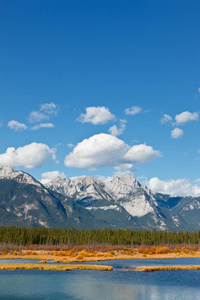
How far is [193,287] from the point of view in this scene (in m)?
70.8

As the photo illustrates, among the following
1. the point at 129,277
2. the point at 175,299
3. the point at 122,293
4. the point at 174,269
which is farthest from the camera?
the point at 174,269

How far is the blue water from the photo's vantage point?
2351 inches

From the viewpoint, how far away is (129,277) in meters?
83.2

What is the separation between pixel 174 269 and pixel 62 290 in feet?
162

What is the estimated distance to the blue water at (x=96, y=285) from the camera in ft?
196

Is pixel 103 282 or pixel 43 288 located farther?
pixel 103 282

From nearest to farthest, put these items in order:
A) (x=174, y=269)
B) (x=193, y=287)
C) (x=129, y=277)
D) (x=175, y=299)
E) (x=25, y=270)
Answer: (x=175, y=299)
(x=193, y=287)
(x=129, y=277)
(x=25, y=270)
(x=174, y=269)

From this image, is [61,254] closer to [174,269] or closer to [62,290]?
[174,269]

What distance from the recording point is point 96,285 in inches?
2768

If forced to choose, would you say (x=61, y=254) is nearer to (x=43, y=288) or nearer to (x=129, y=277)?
(x=129, y=277)

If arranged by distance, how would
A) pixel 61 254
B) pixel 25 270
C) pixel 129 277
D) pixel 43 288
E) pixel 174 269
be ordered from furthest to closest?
1. pixel 61 254
2. pixel 174 269
3. pixel 25 270
4. pixel 129 277
5. pixel 43 288

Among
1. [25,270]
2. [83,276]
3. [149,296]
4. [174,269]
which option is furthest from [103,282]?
[174,269]

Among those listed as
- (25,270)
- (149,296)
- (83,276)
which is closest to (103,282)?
(83,276)

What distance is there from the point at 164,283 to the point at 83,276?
21.4m
